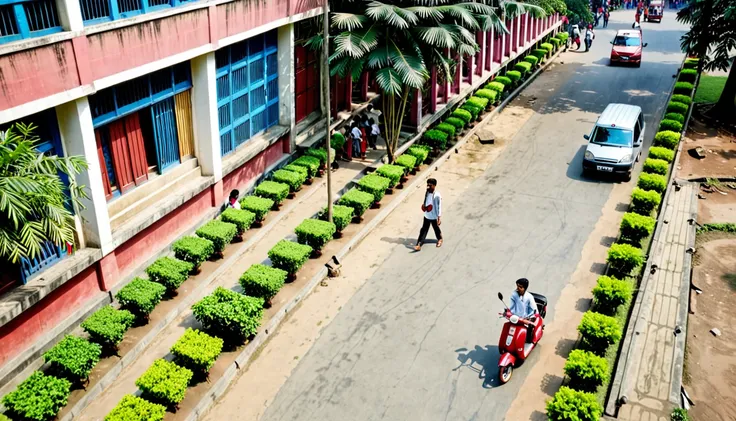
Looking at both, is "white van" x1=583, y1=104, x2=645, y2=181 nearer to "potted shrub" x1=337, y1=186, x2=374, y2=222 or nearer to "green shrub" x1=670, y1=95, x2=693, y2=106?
"green shrub" x1=670, y1=95, x2=693, y2=106

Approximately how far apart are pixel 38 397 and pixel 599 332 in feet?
31.4

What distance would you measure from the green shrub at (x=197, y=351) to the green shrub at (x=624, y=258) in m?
8.86

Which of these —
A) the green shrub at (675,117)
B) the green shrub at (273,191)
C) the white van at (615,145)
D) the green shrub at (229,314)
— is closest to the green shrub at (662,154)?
the white van at (615,145)

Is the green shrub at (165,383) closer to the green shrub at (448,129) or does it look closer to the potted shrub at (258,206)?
the potted shrub at (258,206)

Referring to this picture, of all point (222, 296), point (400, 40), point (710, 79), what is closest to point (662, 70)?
point (710, 79)

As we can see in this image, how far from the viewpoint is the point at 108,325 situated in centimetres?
1155

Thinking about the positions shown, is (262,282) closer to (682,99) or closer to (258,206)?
(258,206)

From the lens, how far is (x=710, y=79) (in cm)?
3294

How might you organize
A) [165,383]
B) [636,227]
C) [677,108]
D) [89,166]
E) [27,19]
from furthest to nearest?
[677,108]
[636,227]
[89,166]
[27,19]
[165,383]

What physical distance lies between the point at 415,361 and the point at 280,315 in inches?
118

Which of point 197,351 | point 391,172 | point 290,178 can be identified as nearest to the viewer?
point 197,351

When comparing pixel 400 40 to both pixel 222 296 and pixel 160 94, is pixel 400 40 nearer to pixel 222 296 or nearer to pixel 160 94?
pixel 160 94

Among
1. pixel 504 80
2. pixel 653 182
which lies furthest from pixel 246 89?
pixel 504 80

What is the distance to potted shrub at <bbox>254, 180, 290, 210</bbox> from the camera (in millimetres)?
17078
